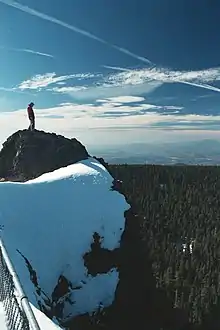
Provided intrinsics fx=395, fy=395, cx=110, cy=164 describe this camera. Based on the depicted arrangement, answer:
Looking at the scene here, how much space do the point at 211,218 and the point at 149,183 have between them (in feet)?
88.3

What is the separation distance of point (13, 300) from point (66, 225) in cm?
2418

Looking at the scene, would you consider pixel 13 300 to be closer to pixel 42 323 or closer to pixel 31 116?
pixel 42 323

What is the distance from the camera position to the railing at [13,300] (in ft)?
21.4

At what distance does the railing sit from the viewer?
6535mm

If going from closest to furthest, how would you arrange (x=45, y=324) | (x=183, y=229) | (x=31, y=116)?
1. (x=45, y=324)
2. (x=31, y=116)
3. (x=183, y=229)

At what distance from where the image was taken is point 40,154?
43.3 metres

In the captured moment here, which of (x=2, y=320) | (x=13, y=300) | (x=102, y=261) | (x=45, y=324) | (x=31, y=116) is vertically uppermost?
(x=31, y=116)

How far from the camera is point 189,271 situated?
291 feet

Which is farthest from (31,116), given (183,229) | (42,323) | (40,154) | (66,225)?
(183,229)

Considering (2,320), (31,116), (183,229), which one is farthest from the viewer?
(183,229)

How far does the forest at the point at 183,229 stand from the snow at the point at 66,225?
20.8 feet

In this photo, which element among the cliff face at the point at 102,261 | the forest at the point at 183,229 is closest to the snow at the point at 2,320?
the cliff face at the point at 102,261

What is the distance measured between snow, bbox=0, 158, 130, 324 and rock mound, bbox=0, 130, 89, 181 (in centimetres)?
399

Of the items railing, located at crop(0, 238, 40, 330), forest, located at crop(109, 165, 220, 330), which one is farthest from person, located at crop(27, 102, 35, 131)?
railing, located at crop(0, 238, 40, 330)
